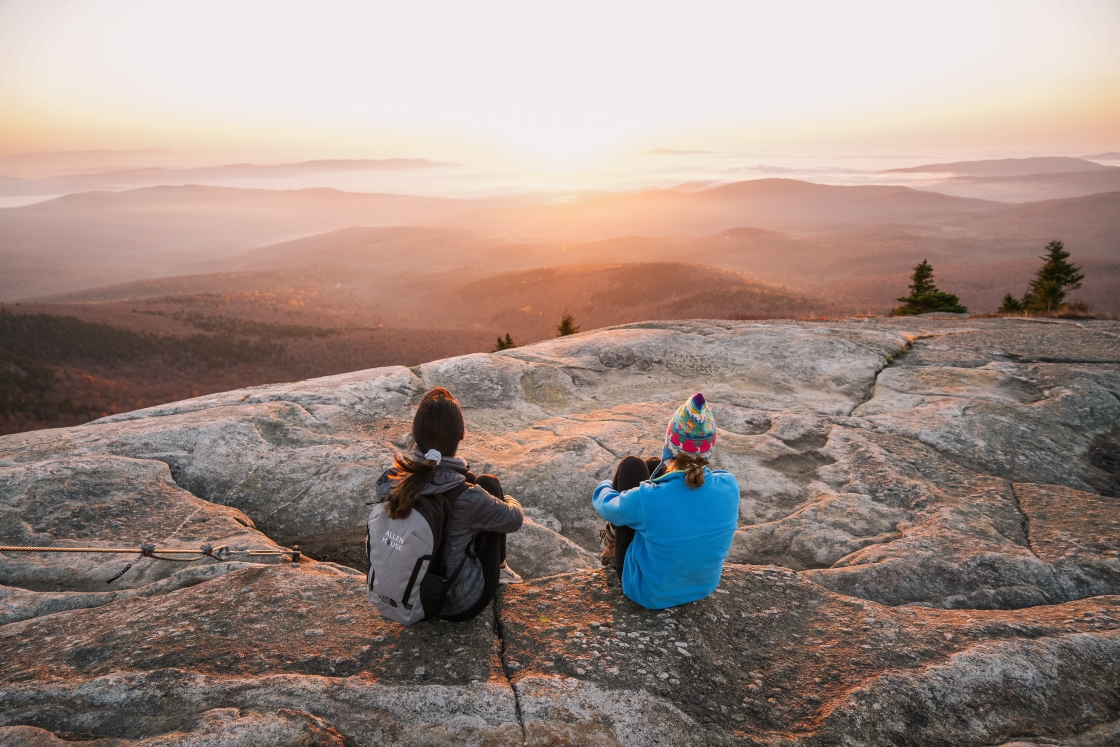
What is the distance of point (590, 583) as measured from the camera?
552 cm

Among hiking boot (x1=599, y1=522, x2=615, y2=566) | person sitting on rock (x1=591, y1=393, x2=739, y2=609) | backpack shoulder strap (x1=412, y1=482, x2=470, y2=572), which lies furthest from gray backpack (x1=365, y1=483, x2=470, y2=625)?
hiking boot (x1=599, y1=522, x2=615, y2=566)

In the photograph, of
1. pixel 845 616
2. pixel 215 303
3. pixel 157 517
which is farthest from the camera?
pixel 215 303

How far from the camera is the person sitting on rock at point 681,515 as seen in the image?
4.25 metres

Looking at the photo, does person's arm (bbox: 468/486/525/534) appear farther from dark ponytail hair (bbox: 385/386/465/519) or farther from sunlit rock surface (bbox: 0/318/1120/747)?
sunlit rock surface (bbox: 0/318/1120/747)

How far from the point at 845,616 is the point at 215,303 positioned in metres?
89.4

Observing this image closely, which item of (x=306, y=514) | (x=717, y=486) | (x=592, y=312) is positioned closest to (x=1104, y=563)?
(x=717, y=486)

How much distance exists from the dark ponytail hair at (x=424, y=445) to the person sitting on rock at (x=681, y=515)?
4.91 feet

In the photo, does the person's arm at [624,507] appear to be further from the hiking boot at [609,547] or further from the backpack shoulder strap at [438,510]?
the backpack shoulder strap at [438,510]

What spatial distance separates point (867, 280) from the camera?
106312 mm

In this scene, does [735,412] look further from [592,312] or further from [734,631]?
[592,312]

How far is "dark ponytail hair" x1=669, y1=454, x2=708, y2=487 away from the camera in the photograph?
4.16 m

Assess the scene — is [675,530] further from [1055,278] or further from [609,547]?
[1055,278]

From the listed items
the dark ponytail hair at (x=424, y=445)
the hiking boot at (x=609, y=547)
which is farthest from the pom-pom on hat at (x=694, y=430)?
the dark ponytail hair at (x=424, y=445)

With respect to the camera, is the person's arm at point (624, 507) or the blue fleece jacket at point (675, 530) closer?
the blue fleece jacket at point (675, 530)
